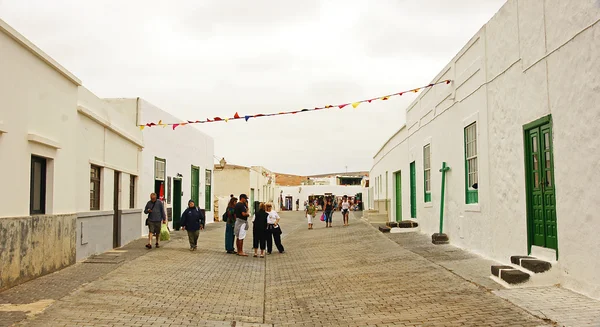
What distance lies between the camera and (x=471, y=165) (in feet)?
38.8

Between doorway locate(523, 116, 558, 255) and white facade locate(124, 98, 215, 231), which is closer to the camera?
doorway locate(523, 116, 558, 255)

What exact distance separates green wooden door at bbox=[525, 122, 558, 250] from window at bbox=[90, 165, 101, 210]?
380 inches

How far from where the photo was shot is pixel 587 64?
6.72 metres

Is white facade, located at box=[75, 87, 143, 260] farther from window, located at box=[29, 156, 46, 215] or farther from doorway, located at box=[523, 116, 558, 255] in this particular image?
doorway, located at box=[523, 116, 558, 255]

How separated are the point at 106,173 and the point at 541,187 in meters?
10.3

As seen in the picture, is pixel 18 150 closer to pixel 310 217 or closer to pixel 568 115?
pixel 568 115

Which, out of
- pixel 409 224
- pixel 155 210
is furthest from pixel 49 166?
pixel 409 224

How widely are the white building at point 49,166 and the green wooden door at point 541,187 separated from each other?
308 inches

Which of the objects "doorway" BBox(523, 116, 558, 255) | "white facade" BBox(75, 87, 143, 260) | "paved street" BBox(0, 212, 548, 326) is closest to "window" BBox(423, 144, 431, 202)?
"paved street" BBox(0, 212, 548, 326)

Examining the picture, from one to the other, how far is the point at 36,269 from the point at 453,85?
30.2ft

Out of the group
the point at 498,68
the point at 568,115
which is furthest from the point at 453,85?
the point at 568,115

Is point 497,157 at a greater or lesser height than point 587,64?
lesser

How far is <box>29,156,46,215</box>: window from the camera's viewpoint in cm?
998

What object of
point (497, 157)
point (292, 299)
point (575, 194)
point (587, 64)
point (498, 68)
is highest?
point (498, 68)
